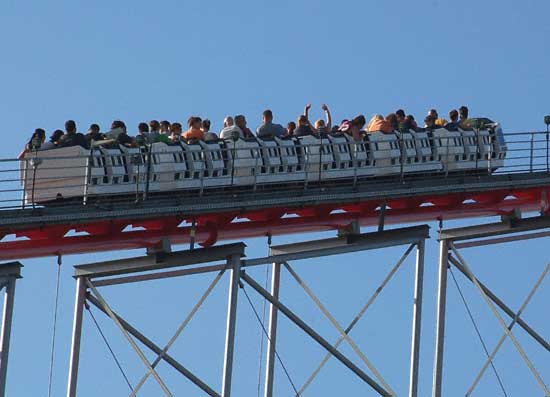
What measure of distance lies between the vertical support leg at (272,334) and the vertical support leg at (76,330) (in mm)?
4639

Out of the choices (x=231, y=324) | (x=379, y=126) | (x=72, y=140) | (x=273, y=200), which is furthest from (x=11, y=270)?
(x=379, y=126)

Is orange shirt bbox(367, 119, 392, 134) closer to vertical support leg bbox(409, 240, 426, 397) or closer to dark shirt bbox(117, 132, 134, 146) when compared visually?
vertical support leg bbox(409, 240, 426, 397)

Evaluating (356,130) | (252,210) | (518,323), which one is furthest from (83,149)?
(518,323)

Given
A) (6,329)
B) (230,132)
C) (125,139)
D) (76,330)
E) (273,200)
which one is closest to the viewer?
(6,329)

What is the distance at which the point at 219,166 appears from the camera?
45125 mm

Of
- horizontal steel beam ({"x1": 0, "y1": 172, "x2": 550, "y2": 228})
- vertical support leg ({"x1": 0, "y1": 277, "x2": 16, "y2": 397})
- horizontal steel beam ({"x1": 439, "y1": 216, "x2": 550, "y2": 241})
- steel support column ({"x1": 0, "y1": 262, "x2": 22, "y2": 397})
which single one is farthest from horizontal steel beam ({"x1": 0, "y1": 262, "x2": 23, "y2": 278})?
horizontal steel beam ({"x1": 439, "y1": 216, "x2": 550, "y2": 241})

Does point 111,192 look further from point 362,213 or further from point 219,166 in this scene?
point 362,213

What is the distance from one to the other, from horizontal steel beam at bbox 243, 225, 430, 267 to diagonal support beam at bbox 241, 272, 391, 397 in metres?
0.72

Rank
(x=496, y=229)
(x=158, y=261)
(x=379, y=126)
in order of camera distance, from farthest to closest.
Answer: (x=496, y=229)
(x=379, y=126)
(x=158, y=261)

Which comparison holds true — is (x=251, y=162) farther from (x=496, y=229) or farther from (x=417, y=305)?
(x=496, y=229)

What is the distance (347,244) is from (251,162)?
Answer: 9.20ft

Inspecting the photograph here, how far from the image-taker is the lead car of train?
42.7 m

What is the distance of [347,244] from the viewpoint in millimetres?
47375

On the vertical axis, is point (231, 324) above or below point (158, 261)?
below
